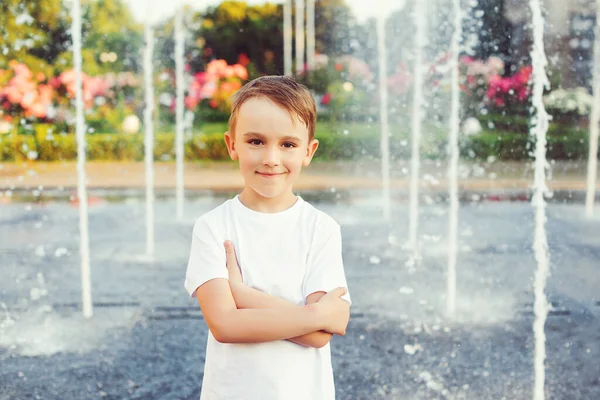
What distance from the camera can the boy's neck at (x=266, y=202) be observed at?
1525 millimetres

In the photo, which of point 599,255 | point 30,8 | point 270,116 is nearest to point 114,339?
point 270,116

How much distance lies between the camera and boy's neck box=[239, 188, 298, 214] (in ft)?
5.00

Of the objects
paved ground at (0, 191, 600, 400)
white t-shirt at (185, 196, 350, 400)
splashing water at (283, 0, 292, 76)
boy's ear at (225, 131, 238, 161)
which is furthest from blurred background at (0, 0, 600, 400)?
boy's ear at (225, 131, 238, 161)

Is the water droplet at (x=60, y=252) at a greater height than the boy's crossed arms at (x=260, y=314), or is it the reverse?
the boy's crossed arms at (x=260, y=314)

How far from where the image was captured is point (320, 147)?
13938mm

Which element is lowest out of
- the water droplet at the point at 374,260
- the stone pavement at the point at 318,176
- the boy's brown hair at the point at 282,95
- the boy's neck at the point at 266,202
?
the stone pavement at the point at 318,176

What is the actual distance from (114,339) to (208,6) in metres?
24.8

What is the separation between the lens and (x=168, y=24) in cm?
1973

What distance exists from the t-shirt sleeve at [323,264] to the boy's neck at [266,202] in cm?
8

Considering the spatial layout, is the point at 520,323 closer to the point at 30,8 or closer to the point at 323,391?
the point at 323,391

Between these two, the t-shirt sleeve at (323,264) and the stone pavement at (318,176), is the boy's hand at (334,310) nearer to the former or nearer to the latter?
the t-shirt sleeve at (323,264)

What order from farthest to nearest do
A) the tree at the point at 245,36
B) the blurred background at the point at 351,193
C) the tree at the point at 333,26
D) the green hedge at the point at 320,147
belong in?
the tree at the point at 245,36 → the tree at the point at 333,26 → the green hedge at the point at 320,147 → the blurred background at the point at 351,193

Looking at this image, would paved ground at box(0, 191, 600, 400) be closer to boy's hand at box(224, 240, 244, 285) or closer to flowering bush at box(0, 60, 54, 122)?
boy's hand at box(224, 240, 244, 285)

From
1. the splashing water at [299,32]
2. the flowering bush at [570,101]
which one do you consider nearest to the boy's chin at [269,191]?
the flowering bush at [570,101]
